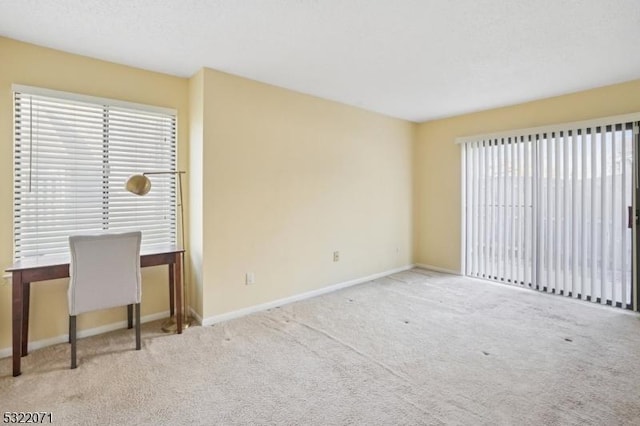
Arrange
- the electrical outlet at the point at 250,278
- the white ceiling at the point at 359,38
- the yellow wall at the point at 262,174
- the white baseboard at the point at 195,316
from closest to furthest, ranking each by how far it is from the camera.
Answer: the white ceiling at the point at 359,38 < the yellow wall at the point at 262,174 < the white baseboard at the point at 195,316 < the electrical outlet at the point at 250,278

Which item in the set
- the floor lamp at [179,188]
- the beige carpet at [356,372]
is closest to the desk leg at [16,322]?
the beige carpet at [356,372]

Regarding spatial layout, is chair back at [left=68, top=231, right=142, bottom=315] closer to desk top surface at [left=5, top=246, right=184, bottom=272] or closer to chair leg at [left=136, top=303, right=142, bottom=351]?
chair leg at [left=136, top=303, right=142, bottom=351]

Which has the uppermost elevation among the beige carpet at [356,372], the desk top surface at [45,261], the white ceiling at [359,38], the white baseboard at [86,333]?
the white ceiling at [359,38]

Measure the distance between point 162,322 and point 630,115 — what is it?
206 inches

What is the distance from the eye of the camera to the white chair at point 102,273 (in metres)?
2.33

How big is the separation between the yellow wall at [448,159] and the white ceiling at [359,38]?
44 cm

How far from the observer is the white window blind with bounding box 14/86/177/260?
8.50 ft

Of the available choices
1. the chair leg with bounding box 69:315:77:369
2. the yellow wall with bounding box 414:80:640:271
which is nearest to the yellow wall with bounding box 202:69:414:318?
the yellow wall with bounding box 414:80:640:271

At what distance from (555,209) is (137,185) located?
15.3ft

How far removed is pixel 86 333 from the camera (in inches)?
112

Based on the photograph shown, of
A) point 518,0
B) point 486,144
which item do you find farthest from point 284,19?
point 486,144

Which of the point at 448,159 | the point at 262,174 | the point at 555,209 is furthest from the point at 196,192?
the point at 555,209

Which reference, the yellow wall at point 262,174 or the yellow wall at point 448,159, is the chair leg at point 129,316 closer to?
the yellow wall at point 262,174

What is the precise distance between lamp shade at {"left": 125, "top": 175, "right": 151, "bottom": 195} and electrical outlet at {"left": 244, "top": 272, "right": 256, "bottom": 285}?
129 centimetres
